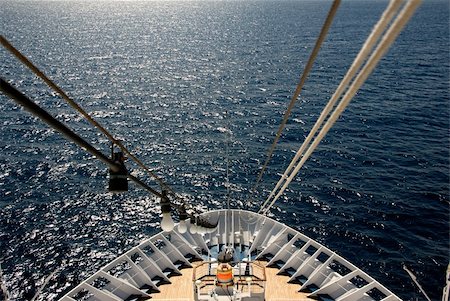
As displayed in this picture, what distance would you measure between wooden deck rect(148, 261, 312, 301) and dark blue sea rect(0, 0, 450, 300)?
15195 mm

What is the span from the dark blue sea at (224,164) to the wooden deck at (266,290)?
15195 millimetres

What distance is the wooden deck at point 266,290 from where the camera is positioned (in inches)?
1020

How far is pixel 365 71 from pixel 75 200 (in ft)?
163

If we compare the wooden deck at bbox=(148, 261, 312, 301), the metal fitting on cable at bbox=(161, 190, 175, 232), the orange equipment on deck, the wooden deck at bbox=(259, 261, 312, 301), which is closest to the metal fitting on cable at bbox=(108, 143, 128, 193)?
the metal fitting on cable at bbox=(161, 190, 175, 232)

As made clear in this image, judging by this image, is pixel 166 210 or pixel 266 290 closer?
pixel 166 210

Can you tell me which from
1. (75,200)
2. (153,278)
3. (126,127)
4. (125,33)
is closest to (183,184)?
(75,200)

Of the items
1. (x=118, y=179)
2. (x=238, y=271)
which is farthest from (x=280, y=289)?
(x=118, y=179)

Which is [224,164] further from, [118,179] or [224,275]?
[118,179]

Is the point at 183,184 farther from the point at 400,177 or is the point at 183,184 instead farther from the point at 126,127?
the point at 400,177

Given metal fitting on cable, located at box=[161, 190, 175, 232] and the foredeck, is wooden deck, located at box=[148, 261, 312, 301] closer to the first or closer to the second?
the foredeck

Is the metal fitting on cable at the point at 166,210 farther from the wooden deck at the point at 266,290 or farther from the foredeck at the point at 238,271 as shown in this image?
the wooden deck at the point at 266,290

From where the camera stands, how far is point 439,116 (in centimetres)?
7356

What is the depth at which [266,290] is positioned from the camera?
87.0 ft

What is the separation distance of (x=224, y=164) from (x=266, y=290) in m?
34.3
